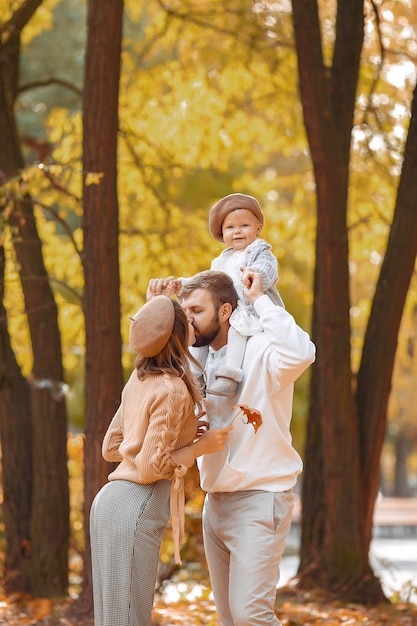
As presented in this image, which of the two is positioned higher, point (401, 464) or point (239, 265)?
point (239, 265)

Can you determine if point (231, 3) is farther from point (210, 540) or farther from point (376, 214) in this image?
point (210, 540)

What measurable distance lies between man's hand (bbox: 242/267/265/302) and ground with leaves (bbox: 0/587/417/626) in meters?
3.26

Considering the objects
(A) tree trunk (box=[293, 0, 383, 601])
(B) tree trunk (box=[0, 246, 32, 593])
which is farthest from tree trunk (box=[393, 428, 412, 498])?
(B) tree trunk (box=[0, 246, 32, 593])

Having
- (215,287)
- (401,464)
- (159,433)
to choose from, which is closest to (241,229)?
(215,287)

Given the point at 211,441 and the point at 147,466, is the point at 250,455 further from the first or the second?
the point at 147,466

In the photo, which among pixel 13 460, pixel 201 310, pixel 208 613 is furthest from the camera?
pixel 13 460

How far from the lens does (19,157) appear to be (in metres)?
8.21

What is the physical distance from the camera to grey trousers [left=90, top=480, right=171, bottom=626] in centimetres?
362

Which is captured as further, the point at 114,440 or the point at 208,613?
the point at 208,613

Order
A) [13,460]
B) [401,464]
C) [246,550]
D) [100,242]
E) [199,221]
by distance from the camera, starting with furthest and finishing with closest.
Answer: [401,464]
[199,221]
[13,460]
[100,242]
[246,550]

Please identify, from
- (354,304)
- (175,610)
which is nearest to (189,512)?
(175,610)

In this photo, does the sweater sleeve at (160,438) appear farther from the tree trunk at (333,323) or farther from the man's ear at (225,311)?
the tree trunk at (333,323)

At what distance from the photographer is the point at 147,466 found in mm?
3605

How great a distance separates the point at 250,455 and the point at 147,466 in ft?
1.47
